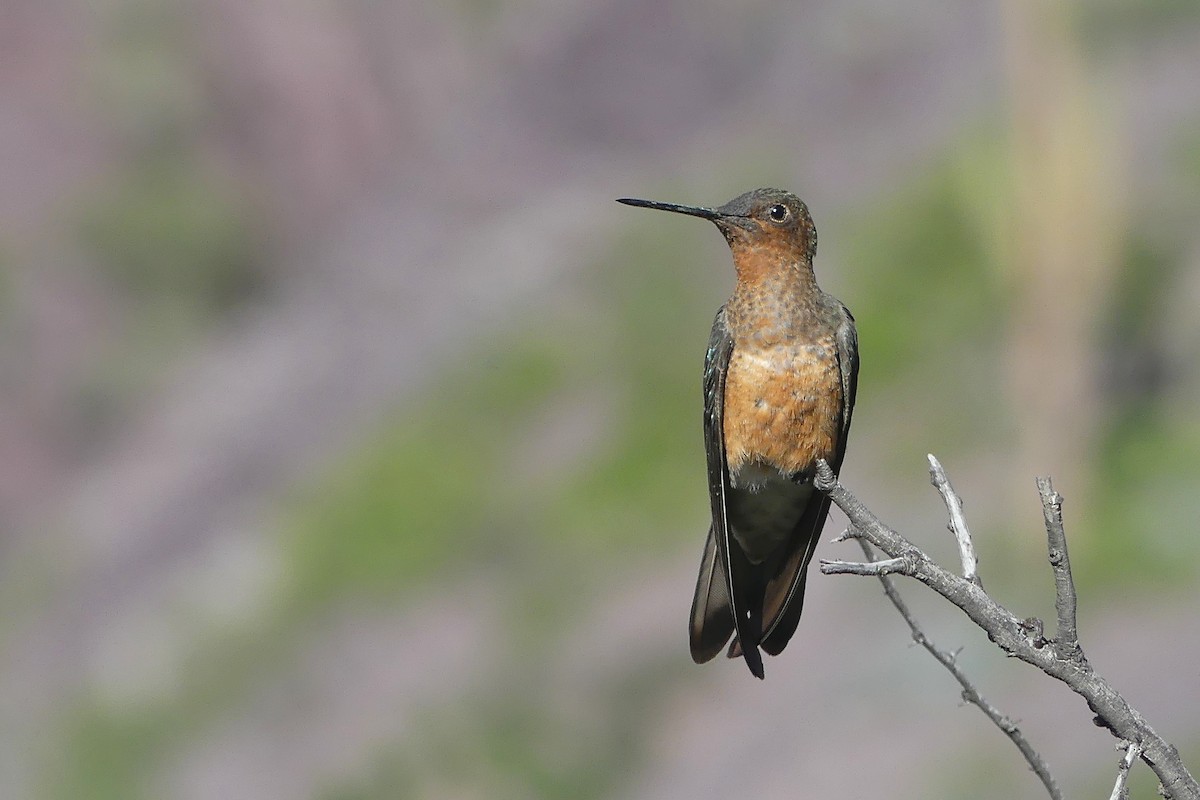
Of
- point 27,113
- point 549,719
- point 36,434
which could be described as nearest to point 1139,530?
point 549,719

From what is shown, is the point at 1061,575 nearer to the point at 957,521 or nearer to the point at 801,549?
the point at 957,521

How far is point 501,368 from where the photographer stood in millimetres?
22828

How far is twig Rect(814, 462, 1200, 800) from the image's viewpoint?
3.33m

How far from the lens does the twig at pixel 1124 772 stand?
319 centimetres

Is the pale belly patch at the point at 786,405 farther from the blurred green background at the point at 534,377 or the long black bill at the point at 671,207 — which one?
the blurred green background at the point at 534,377

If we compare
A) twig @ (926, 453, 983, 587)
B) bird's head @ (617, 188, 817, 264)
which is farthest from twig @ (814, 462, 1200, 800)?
bird's head @ (617, 188, 817, 264)

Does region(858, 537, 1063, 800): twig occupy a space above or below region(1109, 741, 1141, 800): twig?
below

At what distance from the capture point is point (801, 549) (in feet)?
19.1

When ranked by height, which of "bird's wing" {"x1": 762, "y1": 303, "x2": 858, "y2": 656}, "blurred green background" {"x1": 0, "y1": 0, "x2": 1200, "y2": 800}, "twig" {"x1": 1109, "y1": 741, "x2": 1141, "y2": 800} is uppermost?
"twig" {"x1": 1109, "y1": 741, "x2": 1141, "y2": 800}

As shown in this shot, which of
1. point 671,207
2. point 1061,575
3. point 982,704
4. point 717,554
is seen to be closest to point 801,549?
point 717,554

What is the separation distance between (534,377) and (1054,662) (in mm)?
18714

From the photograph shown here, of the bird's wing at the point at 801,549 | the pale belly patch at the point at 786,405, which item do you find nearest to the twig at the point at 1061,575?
the pale belly patch at the point at 786,405

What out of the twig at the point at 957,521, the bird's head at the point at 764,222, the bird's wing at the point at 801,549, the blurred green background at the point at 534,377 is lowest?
the blurred green background at the point at 534,377

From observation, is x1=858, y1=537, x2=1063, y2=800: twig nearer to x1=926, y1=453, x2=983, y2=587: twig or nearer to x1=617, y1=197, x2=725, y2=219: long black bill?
x1=926, y1=453, x2=983, y2=587: twig
